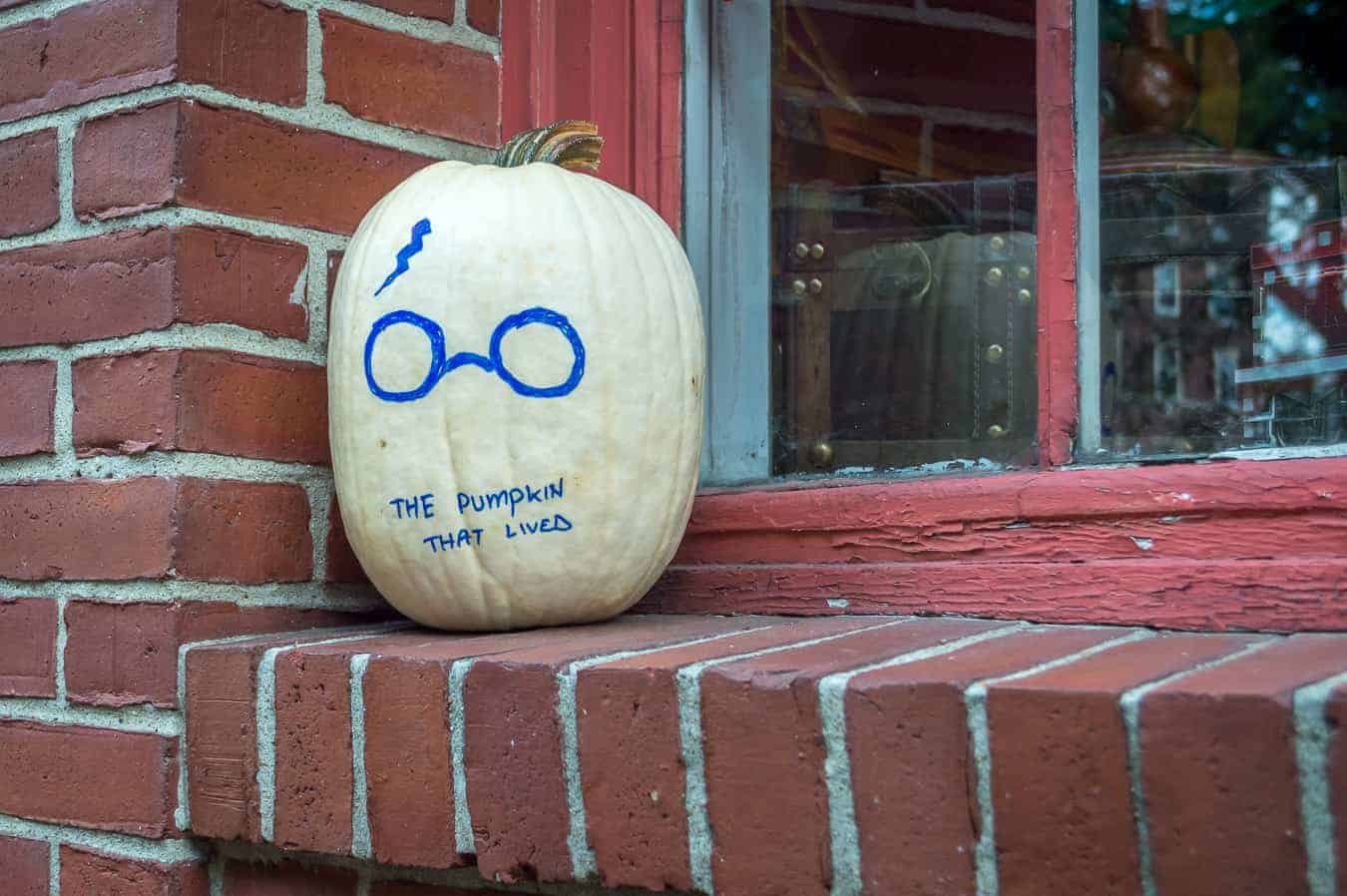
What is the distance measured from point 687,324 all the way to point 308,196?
1.37 ft

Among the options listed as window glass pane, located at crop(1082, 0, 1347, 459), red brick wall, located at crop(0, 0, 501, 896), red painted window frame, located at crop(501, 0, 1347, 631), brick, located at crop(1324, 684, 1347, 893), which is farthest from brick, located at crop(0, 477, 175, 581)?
brick, located at crop(1324, 684, 1347, 893)

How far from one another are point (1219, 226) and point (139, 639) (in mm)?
1054

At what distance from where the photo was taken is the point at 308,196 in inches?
56.6

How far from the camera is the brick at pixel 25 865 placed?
1.38 meters

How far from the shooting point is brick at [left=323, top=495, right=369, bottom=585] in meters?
1.44

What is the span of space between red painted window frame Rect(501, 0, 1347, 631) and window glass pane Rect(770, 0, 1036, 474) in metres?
0.08

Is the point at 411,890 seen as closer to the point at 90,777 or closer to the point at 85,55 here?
the point at 90,777

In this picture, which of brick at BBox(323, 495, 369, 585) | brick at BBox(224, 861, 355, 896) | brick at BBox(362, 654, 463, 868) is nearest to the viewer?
brick at BBox(362, 654, 463, 868)

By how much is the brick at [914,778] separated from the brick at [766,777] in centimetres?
3

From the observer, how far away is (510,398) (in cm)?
123

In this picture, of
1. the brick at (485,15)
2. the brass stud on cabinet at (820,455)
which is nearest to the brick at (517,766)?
the brass stud on cabinet at (820,455)

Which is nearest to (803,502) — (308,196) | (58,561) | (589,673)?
(589,673)

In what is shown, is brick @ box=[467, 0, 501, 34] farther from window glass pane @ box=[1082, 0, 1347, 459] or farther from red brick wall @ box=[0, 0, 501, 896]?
window glass pane @ box=[1082, 0, 1347, 459]

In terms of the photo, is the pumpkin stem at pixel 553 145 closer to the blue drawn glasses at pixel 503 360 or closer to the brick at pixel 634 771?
the blue drawn glasses at pixel 503 360
